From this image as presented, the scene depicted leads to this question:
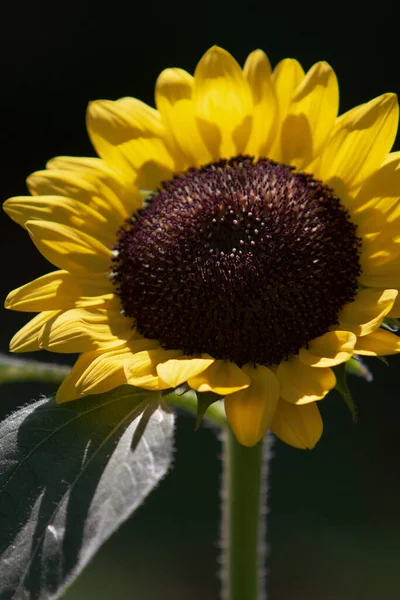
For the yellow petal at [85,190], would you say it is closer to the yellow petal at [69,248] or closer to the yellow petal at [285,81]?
the yellow petal at [69,248]

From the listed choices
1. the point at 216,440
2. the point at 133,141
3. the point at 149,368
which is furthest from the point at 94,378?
the point at 216,440

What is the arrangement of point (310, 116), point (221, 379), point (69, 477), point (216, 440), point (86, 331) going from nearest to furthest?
point (69, 477), point (221, 379), point (86, 331), point (310, 116), point (216, 440)

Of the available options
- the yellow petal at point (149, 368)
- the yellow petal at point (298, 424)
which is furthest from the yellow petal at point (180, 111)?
the yellow petal at point (298, 424)

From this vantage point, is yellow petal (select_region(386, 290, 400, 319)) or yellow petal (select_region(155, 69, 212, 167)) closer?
yellow petal (select_region(386, 290, 400, 319))

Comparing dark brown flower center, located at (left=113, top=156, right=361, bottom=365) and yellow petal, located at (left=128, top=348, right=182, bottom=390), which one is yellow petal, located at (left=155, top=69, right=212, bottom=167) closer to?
dark brown flower center, located at (left=113, top=156, right=361, bottom=365)

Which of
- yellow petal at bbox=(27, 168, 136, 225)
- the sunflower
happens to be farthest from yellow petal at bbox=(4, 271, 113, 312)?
yellow petal at bbox=(27, 168, 136, 225)

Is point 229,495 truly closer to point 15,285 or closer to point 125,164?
point 125,164

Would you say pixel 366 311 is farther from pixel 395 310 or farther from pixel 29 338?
pixel 29 338
